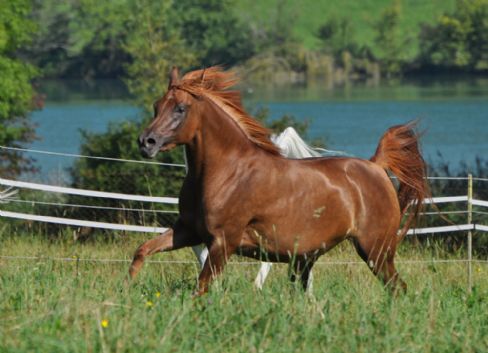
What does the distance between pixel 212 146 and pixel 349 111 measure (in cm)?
5680

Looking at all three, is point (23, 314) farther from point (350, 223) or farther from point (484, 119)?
point (484, 119)

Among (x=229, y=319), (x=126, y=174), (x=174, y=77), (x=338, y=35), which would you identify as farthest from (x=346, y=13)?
(x=229, y=319)

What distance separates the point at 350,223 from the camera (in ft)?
28.4

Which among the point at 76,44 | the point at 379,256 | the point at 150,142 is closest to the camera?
the point at 150,142

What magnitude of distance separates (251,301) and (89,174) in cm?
1188

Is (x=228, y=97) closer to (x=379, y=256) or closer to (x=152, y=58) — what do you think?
(x=379, y=256)

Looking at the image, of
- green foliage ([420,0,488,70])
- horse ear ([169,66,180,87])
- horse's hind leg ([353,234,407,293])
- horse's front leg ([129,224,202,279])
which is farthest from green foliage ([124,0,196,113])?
green foliage ([420,0,488,70])

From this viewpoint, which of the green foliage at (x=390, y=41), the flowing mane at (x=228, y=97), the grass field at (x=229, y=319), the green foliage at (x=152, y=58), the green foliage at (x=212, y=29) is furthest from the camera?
the green foliage at (x=390, y=41)

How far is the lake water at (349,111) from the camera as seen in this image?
42969 mm

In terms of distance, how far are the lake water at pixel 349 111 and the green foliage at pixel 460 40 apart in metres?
8.91

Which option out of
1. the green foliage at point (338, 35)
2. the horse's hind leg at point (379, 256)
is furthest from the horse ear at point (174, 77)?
the green foliage at point (338, 35)

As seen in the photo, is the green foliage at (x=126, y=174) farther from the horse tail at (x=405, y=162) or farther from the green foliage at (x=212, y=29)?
the green foliage at (x=212, y=29)

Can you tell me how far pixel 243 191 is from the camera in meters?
8.07

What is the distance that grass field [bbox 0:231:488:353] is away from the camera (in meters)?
5.89
